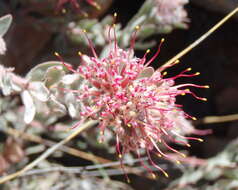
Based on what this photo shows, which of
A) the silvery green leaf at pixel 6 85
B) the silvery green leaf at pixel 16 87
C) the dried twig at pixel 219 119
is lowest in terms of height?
the dried twig at pixel 219 119

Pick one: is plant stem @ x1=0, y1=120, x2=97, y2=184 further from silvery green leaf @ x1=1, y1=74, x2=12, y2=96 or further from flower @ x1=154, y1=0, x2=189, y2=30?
flower @ x1=154, y1=0, x2=189, y2=30

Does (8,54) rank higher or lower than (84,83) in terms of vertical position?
lower

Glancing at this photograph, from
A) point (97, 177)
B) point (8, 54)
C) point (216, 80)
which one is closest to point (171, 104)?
point (97, 177)

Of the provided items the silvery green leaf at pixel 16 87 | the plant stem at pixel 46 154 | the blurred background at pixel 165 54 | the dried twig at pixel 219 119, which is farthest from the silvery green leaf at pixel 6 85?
the dried twig at pixel 219 119

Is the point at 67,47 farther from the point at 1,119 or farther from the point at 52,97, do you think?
the point at 52,97

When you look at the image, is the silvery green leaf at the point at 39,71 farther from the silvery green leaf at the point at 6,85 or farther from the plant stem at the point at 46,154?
the plant stem at the point at 46,154

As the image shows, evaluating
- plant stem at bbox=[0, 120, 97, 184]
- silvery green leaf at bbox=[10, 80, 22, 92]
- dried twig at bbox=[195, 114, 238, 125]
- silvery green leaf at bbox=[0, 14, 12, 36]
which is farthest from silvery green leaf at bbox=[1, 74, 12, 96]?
dried twig at bbox=[195, 114, 238, 125]
